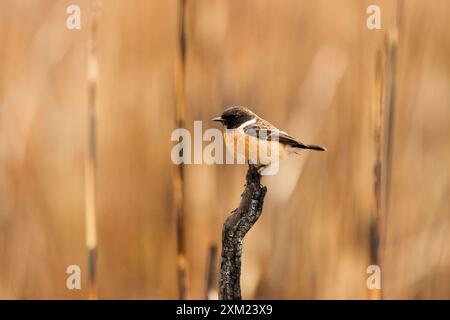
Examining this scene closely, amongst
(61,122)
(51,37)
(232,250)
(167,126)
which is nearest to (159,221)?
(167,126)

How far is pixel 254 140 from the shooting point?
2748mm

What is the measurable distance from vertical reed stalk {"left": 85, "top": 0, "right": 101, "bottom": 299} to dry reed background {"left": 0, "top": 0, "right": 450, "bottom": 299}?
0.64m

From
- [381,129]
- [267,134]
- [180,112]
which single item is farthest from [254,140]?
[381,129]

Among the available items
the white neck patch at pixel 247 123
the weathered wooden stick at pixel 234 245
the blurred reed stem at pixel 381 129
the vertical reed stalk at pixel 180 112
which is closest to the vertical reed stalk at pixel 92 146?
the vertical reed stalk at pixel 180 112

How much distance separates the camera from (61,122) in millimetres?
3725

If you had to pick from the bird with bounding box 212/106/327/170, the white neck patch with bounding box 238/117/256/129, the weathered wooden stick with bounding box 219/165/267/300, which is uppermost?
the white neck patch with bounding box 238/117/256/129

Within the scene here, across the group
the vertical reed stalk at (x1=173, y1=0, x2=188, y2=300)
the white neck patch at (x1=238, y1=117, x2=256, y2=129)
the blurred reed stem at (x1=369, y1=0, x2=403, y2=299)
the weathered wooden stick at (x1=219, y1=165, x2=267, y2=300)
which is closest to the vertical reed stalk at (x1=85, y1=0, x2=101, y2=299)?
the vertical reed stalk at (x1=173, y1=0, x2=188, y2=300)

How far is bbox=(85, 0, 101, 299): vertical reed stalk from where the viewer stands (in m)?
2.70

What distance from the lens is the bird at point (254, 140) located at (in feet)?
8.91

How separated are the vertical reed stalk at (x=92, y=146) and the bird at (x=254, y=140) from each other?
1.73 feet

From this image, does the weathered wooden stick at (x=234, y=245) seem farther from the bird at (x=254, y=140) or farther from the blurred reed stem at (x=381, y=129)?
the blurred reed stem at (x=381, y=129)

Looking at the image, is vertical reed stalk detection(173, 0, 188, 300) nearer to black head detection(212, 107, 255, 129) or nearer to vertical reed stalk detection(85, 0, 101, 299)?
black head detection(212, 107, 255, 129)

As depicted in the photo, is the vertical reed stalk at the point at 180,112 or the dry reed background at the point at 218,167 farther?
the dry reed background at the point at 218,167

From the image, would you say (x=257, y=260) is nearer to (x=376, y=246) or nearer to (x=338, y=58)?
(x=376, y=246)
